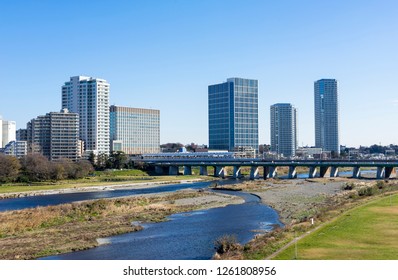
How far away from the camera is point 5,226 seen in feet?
141

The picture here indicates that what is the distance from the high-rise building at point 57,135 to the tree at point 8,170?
55770mm

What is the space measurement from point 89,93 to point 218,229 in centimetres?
15134

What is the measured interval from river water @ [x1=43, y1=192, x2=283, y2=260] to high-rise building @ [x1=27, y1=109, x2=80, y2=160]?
116532mm

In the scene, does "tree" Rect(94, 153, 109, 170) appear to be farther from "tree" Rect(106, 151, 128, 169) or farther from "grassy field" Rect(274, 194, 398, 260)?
"grassy field" Rect(274, 194, 398, 260)

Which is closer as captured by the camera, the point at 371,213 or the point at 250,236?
the point at 250,236

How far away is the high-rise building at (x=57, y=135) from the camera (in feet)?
534

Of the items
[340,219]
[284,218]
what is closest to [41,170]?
[284,218]

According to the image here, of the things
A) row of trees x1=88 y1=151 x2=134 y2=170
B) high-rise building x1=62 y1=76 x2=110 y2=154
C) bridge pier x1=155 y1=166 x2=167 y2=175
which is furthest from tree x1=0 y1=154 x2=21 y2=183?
high-rise building x1=62 y1=76 x2=110 y2=154

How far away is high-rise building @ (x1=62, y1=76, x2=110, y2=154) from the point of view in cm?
18338

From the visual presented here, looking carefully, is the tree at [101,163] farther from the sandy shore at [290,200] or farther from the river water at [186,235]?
the river water at [186,235]

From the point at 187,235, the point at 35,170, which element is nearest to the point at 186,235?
the point at 187,235

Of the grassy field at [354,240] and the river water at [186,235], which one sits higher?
the grassy field at [354,240]

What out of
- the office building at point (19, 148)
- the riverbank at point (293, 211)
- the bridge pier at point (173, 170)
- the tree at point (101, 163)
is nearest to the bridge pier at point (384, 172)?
the riverbank at point (293, 211)

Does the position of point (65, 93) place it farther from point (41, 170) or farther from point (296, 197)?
point (296, 197)
